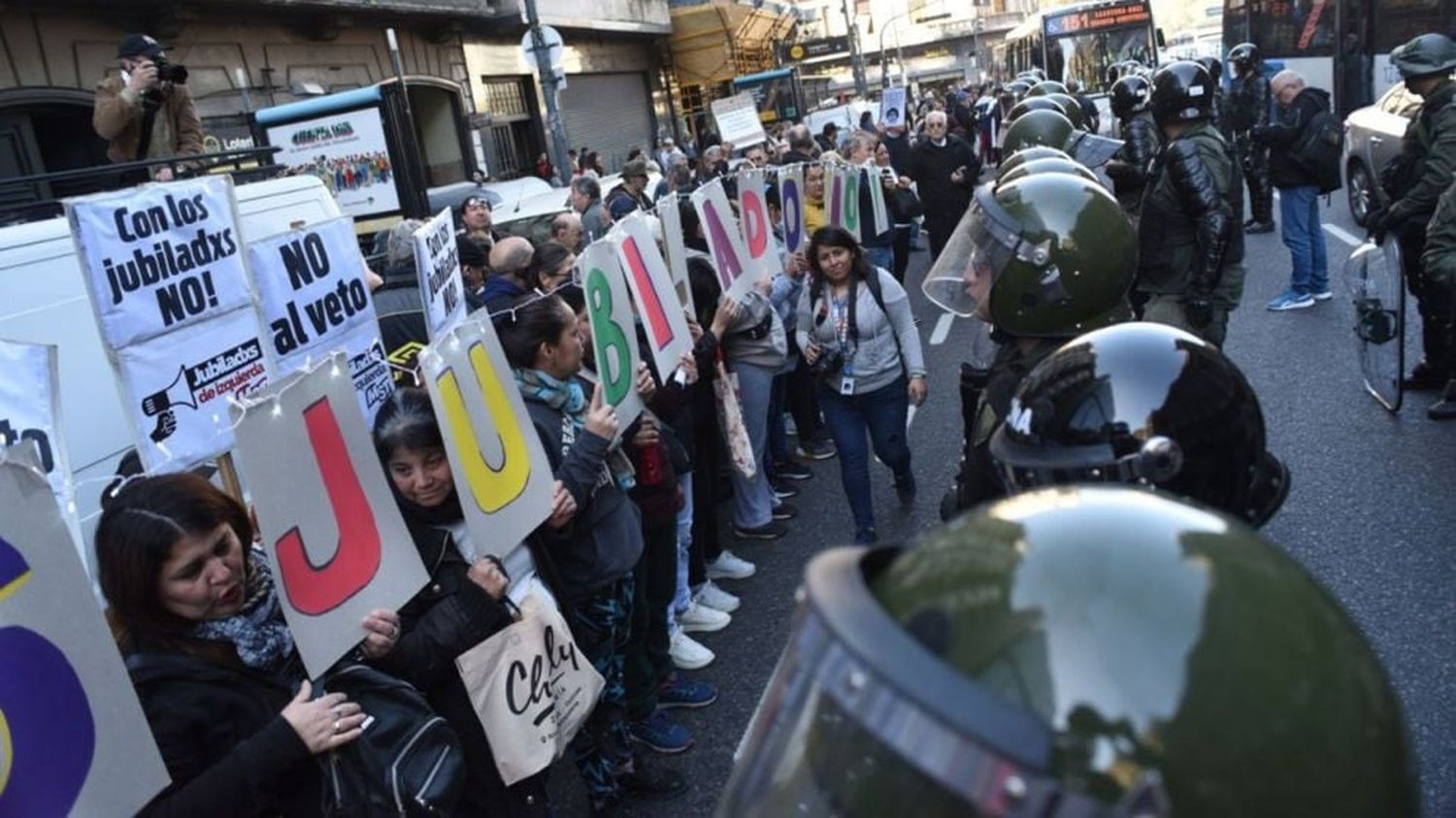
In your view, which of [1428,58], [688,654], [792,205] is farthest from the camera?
[792,205]

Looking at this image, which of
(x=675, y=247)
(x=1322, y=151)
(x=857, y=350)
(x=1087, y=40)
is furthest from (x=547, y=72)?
(x=1087, y=40)

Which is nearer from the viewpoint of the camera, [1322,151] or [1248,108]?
[1322,151]

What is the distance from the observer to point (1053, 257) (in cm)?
299

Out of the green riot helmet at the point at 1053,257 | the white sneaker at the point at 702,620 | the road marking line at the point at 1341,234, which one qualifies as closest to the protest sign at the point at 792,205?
the white sneaker at the point at 702,620

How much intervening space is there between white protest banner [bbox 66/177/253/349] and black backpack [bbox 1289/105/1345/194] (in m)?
7.67

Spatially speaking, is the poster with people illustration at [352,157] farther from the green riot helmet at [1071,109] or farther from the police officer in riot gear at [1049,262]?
the police officer in riot gear at [1049,262]

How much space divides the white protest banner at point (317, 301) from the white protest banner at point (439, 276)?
240 millimetres

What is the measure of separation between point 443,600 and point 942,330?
25.3 ft

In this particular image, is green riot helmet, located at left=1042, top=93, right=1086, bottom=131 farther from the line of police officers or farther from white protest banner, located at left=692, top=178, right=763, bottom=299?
the line of police officers

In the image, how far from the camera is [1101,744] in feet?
2.88

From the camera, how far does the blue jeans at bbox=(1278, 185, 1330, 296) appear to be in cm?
848

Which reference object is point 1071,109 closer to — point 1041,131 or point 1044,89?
point 1044,89

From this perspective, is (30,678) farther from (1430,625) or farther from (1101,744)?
(1430,625)

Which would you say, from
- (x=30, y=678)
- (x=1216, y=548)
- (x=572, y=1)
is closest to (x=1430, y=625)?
(x=1216, y=548)
